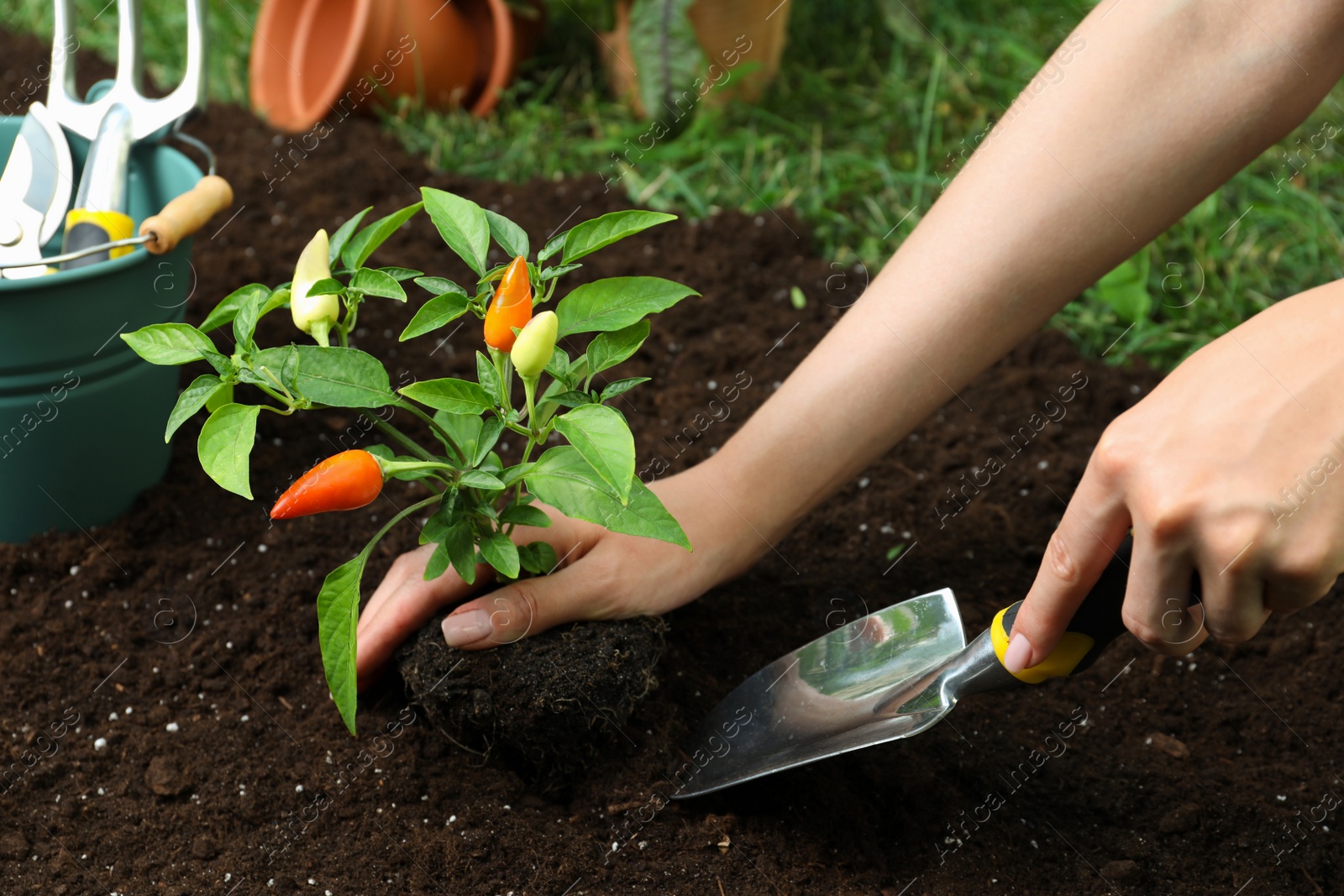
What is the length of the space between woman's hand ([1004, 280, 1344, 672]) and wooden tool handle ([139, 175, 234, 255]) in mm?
1072

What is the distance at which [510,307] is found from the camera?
35.8 inches

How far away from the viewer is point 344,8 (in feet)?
9.03

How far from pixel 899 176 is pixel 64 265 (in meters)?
1.64

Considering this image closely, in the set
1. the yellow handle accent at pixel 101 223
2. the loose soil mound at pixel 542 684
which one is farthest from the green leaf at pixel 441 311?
the yellow handle accent at pixel 101 223

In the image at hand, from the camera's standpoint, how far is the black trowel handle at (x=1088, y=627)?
35.2 inches

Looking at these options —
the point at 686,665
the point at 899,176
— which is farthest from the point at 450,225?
the point at 899,176

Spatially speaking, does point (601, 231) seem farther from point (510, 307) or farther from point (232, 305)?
point (232, 305)

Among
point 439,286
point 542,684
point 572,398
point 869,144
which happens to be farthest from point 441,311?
point 869,144

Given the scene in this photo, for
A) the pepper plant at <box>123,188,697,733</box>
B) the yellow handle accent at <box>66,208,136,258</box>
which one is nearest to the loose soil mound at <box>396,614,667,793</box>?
the pepper plant at <box>123,188,697,733</box>

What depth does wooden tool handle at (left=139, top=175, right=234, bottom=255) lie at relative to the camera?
1257 mm

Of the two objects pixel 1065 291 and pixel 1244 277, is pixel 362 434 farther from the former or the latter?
pixel 1244 277

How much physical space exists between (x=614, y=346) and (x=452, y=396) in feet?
0.54

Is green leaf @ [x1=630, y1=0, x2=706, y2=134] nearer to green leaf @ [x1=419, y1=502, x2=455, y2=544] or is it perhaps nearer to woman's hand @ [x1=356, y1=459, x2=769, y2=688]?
woman's hand @ [x1=356, y1=459, x2=769, y2=688]

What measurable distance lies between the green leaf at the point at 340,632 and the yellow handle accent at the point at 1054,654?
0.60 meters
